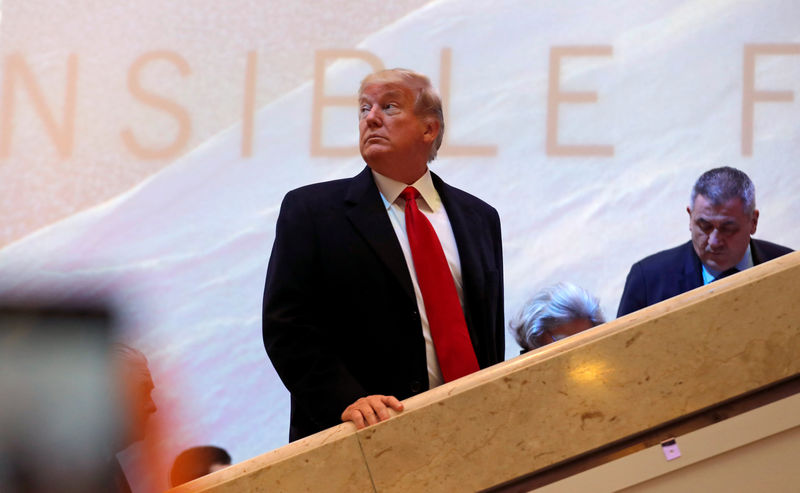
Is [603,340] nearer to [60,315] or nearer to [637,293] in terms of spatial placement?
[60,315]

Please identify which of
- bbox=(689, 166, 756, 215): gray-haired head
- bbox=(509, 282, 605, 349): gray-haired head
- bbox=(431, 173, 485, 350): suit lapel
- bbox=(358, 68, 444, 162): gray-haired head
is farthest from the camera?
bbox=(689, 166, 756, 215): gray-haired head

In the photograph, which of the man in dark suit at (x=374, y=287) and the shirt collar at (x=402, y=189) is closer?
the man in dark suit at (x=374, y=287)

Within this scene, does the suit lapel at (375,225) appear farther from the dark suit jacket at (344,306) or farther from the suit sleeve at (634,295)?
the suit sleeve at (634,295)

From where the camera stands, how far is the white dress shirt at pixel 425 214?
207cm

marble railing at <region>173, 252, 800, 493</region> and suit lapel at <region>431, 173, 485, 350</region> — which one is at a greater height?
suit lapel at <region>431, 173, 485, 350</region>

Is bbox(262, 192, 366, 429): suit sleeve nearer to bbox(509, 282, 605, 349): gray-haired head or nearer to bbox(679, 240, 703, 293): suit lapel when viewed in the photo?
bbox(509, 282, 605, 349): gray-haired head

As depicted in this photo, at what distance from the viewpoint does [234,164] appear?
409 cm

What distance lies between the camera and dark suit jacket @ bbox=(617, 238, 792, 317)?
3100mm

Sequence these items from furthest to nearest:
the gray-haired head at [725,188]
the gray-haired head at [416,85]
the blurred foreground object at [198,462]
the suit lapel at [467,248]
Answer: the blurred foreground object at [198,462]
the gray-haired head at [725,188]
the gray-haired head at [416,85]
the suit lapel at [467,248]

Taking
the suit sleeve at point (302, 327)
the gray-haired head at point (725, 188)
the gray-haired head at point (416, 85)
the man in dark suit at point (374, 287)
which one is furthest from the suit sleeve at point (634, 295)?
the suit sleeve at point (302, 327)

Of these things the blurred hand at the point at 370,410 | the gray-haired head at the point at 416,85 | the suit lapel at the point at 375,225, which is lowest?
the blurred hand at the point at 370,410

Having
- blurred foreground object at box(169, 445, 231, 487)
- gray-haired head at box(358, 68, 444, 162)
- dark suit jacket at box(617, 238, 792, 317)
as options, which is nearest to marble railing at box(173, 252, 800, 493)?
gray-haired head at box(358, 68, 444, 162)

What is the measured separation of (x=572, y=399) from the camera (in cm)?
156

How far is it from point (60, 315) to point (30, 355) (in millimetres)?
38
